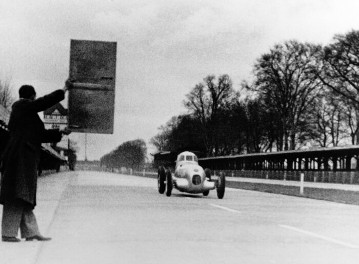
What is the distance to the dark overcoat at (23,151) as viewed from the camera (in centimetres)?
733

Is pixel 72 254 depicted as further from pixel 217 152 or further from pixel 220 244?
pixel 217 152

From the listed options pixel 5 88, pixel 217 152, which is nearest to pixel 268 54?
pixel 5 88

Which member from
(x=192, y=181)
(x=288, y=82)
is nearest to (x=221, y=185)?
(x=192, y=181)

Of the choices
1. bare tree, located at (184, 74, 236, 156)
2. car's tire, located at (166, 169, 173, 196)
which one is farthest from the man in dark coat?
bare tree, located at (184, 74, 236, 156)

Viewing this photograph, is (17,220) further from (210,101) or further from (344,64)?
(210,101)

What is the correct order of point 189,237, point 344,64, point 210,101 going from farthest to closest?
point 210,101 < point 344,64 < point 189,237

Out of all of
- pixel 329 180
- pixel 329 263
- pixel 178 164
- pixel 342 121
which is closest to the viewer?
pixel 329 263

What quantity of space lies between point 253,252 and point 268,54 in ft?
168

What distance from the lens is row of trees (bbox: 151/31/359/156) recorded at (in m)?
47.0

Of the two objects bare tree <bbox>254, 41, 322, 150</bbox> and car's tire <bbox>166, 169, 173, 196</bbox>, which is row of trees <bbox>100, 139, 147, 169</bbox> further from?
car's tire <bbox>166, 169, 173, 196</bbox>

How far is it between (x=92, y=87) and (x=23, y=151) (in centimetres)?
111

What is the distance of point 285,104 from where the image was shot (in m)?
59.5

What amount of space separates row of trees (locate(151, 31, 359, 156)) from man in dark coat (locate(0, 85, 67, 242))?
19749 millimetres

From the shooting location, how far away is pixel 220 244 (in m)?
8.15
